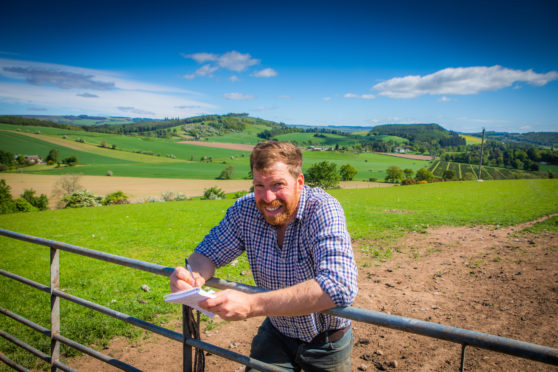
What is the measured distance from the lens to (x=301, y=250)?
213 cm

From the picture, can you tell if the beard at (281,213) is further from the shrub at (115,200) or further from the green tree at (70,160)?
the green tree at (70,160)

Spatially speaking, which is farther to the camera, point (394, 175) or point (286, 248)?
point (394, 175)

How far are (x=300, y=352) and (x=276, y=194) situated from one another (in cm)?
117

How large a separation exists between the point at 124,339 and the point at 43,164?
8064 cm

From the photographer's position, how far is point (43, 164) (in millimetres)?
67875

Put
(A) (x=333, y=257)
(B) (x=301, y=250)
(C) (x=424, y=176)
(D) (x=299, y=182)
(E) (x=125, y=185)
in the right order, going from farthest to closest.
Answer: (C) (x=424, y=176)
(E) (x=125, y=185)
(D) (x=299, y=182)
(B) (x=301, y=250)
(A) (x=333, y=257)

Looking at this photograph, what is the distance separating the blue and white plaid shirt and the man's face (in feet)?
0.25

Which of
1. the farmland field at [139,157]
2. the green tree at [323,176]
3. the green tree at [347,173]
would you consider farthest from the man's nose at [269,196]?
the green tree at [347,173]

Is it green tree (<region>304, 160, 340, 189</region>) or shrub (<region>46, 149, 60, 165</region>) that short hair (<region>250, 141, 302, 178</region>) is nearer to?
green tree (<region>304, 160, 340, 189</region>)

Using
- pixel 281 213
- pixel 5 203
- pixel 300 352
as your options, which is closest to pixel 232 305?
pixel 281 213

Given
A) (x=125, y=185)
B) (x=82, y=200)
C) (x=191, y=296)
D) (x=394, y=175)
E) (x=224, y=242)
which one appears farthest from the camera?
(x=394, y=175)

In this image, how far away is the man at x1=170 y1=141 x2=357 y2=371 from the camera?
1966mm

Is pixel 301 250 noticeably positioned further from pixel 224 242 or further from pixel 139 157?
pixel 139 157

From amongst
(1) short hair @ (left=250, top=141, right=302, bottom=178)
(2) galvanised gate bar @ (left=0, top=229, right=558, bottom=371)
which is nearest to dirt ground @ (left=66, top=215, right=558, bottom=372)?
(2) galvanised gate bar @ (left=0, top=229, right=558, bottom=371)
